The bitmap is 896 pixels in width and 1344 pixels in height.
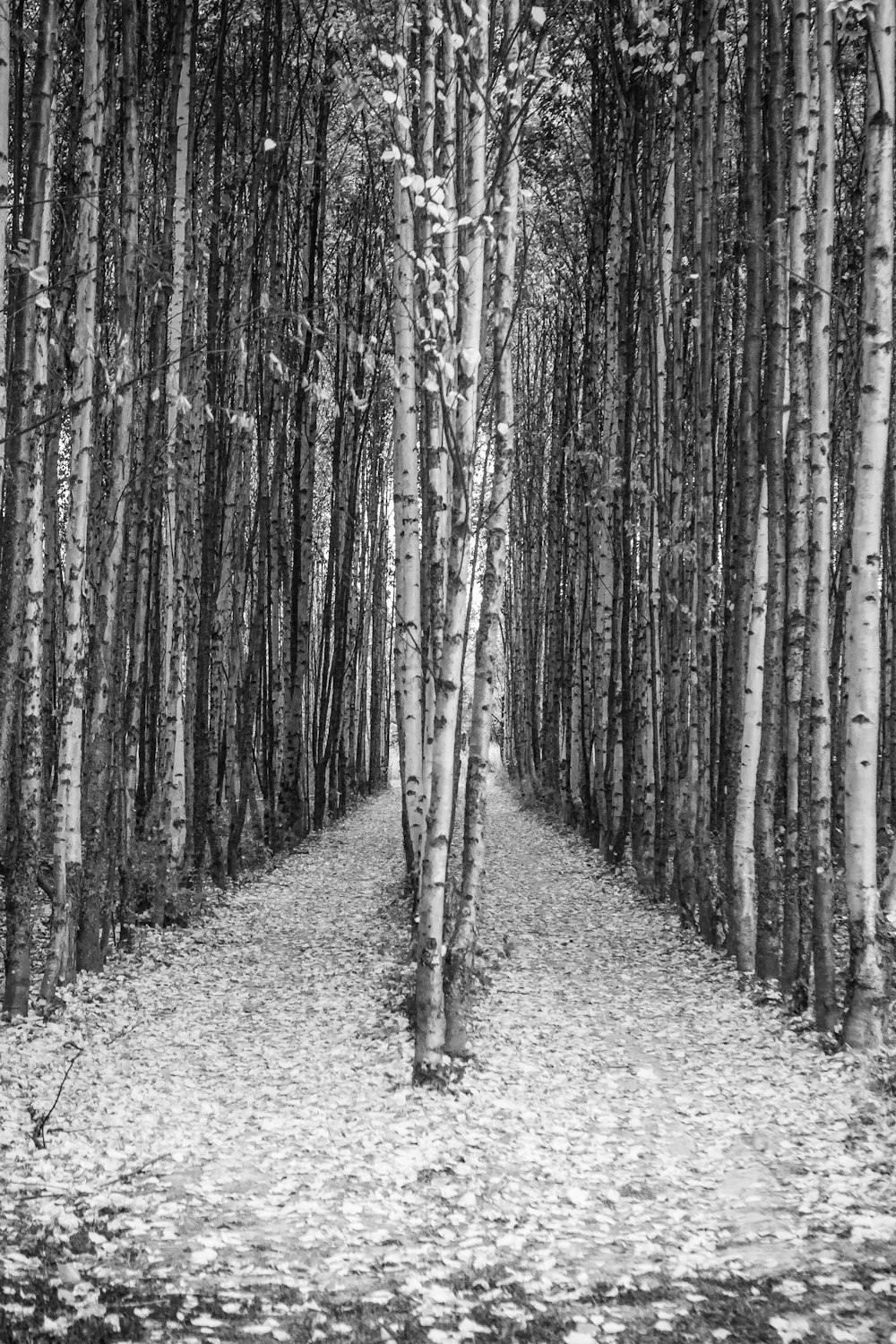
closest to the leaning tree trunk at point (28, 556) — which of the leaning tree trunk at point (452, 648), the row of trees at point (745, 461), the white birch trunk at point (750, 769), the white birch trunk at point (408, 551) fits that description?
the leaning tree trunk at point (452, 648)

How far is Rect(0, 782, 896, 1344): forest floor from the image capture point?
3229 mm

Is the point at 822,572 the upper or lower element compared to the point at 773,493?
lower

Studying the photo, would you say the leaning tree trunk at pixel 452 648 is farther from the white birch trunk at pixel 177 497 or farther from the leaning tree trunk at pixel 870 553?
the white birch trunk at pixel 177 497

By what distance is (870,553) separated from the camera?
557 cm

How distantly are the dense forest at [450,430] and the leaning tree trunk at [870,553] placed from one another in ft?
0.07

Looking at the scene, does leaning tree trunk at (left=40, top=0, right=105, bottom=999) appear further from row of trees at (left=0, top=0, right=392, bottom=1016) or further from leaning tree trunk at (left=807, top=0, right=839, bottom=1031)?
leaning tree trunk at (left=807, top=0, right=839, bottom=1031)

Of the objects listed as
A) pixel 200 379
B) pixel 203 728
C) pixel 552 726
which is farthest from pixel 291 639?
pixel 552 726

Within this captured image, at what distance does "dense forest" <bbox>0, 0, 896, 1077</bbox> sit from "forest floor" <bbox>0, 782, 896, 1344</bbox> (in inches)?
20.7

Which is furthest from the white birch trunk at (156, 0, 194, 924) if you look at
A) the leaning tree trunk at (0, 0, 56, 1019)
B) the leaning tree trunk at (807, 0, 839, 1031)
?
the leaning tree trunk at (807, 0, 839, 1031)

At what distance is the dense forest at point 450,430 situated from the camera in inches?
226

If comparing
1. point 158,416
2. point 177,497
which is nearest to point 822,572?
point 177,497

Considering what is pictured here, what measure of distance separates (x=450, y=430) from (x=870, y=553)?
95.2 inches

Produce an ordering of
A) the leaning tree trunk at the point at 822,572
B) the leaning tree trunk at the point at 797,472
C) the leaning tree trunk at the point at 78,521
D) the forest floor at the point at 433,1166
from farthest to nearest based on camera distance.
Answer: the leaning tree trunk at the point at 797,472
the leaning tree trunk at the point at 78,521
the leaning tree trunk at the point at 822,572
the forest floor at the point at 433,1166

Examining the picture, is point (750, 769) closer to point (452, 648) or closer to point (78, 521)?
point (452, 648)
